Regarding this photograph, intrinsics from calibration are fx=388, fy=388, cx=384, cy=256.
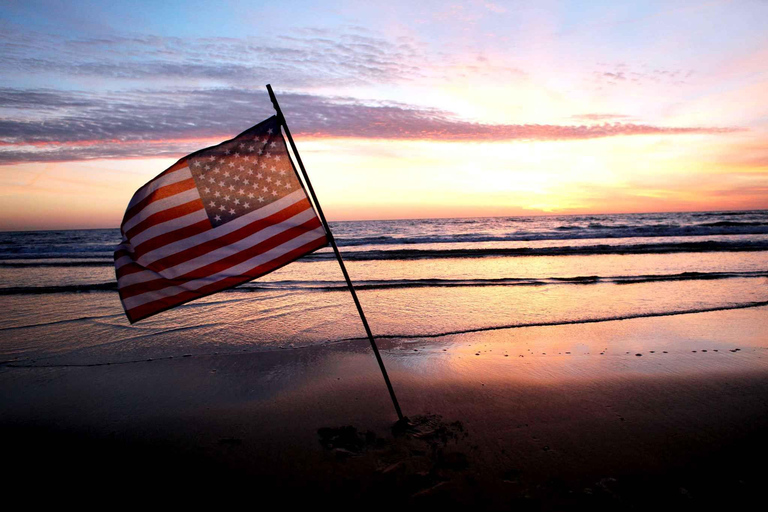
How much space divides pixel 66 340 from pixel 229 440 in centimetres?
594

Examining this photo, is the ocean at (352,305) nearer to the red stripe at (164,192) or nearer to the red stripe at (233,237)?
the red stripe at (233,237)

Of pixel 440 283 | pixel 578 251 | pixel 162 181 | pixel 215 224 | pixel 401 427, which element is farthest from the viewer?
pixel 578 251

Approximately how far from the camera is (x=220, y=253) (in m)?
3.99

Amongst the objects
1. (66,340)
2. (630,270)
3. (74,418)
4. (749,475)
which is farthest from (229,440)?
(630,270)

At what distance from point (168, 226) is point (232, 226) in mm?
632

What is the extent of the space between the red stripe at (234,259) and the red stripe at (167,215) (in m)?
0.55

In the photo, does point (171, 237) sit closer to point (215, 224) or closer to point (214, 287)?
point (215, 224)

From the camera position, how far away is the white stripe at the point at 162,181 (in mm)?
3940

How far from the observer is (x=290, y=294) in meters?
12.1

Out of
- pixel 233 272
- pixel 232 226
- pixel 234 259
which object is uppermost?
pixel 232 226

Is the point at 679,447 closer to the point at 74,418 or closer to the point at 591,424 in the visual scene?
the point at 591,424

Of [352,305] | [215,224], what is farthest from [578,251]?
[215,224]

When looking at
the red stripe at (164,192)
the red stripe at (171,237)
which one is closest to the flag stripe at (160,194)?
the red stripe at (164,192)

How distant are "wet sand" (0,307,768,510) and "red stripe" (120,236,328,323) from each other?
1.43 m
